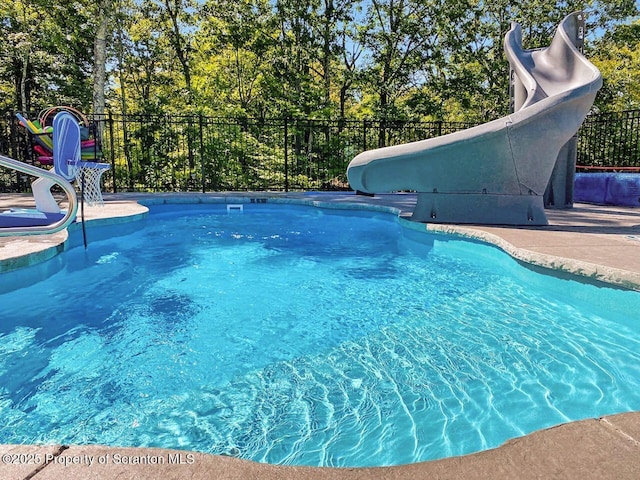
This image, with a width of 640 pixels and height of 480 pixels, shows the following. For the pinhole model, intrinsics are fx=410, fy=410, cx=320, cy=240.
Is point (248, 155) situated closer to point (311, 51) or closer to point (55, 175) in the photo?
point (311, 51)

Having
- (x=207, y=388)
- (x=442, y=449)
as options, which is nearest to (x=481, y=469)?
(x=442, y=449)

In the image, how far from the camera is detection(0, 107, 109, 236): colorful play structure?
353cm

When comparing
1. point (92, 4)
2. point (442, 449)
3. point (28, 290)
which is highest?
point (92, 4)

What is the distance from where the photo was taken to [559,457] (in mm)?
1235

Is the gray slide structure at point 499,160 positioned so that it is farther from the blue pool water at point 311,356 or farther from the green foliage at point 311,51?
the green foliage at point 311,51

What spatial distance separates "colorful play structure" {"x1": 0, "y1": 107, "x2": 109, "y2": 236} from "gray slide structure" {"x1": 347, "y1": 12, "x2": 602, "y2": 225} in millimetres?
4260

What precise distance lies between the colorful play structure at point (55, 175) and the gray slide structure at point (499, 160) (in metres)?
4.26

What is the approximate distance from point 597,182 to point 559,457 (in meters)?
10.2

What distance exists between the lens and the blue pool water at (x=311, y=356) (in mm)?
2045

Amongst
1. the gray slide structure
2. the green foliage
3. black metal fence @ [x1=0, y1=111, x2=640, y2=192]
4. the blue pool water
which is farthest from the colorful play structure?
the green foliage

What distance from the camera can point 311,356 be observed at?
9.51 feet

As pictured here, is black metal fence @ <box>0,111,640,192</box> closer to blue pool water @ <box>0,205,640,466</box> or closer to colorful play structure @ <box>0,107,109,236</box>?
colorful play structure @ <box>0,107,109,236</box>

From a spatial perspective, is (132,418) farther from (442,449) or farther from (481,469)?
(481,469)

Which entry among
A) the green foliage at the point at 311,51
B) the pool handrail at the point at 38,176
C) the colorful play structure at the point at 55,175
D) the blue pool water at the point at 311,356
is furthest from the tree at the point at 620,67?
the pool handrail at the point at 38,176
